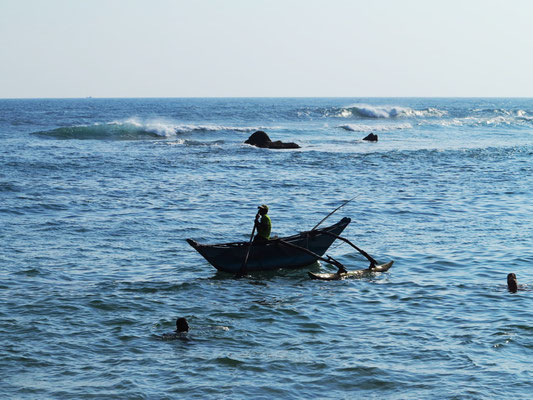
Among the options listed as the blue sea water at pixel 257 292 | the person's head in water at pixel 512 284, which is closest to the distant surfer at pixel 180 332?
the blue sea water at pixel 257 292

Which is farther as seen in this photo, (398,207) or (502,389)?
(398,207)

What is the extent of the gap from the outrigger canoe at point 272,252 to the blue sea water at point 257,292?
31 centimetres

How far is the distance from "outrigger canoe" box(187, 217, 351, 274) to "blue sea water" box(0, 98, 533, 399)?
306 mm

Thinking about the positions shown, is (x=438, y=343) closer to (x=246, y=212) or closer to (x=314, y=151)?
Result: (x=246, y=212)

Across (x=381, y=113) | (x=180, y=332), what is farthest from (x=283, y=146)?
(x=381, y=113)

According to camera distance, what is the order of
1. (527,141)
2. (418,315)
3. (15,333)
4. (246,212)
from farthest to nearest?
1. (527,141)
2. (246,212)
3. (418,315)
4. (15,333)

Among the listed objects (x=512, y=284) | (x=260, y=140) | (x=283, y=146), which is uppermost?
(x=260, y=140)

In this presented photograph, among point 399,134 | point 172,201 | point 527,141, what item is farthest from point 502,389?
point 399,134

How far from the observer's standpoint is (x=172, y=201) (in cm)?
2816

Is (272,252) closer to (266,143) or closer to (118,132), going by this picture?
(266,143)

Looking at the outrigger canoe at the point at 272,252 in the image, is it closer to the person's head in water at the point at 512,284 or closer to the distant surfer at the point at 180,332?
the distant surfer at the point at 180,332

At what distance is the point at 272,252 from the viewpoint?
17.3 metres

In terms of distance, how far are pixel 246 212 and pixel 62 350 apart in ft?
46.2

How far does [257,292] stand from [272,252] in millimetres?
1707
